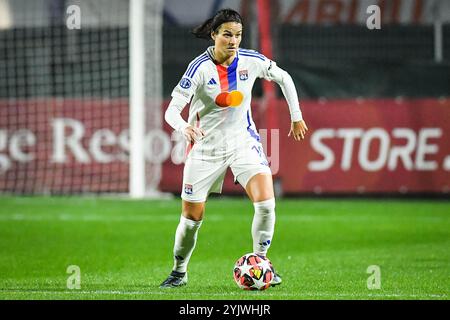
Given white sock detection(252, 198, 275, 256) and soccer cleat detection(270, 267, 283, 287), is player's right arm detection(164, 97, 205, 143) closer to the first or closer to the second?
white sock detection(252, 198, 275, 256)

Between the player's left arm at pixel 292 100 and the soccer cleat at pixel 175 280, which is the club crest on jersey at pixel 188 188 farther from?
the player's left arm at pixel 292 100

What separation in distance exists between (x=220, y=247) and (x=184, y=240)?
3.17 meters

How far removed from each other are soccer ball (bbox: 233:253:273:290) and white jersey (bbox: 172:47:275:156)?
0.85 meters

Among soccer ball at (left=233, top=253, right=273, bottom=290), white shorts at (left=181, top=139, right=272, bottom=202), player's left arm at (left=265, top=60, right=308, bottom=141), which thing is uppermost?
player's left arm at (left=265, top=60, right=308, bottom=141)

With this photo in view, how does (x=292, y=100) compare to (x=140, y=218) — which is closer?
(x=292, y=100)

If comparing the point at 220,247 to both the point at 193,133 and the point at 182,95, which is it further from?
the point at 193,133

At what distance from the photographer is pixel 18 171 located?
17.5 metres

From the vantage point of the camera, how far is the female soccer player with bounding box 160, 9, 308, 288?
8.30 m

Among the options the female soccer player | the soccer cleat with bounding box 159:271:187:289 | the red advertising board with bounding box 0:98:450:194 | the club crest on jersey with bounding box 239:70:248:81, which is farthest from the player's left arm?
the red advertising board with bounding box 0:98:450:194

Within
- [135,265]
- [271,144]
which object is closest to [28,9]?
[271,144]

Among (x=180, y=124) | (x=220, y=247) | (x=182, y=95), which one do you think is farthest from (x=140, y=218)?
(x=180, y=124)

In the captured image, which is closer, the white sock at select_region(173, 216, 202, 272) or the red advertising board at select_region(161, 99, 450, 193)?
the white sock at select_region(173, 216, 202, 272)

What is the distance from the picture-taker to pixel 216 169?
8.45 metres
